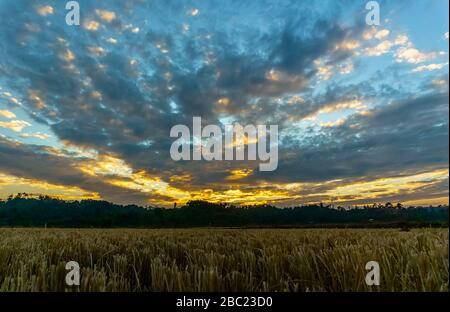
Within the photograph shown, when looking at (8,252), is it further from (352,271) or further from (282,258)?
(352,271)

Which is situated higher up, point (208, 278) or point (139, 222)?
point (208, 278)

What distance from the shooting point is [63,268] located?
3.41 meters

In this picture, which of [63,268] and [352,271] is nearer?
[352,271]

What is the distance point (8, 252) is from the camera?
493 centimetres

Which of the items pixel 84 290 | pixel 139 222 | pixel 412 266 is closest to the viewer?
pixel 84 290
